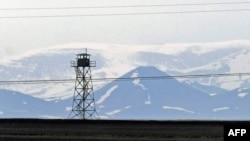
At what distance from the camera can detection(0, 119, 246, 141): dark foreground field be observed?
34.5 metres

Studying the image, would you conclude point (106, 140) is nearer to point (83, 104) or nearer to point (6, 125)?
point (6, 125)

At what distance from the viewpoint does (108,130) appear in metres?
40.6

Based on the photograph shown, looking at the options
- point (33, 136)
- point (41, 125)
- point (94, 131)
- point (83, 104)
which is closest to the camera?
point (33, 136)

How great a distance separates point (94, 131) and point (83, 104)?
144 ft

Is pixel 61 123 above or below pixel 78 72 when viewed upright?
below

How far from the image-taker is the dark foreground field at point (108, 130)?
34469 millimetres

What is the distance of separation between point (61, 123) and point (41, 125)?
6.06ft

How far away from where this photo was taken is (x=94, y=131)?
39719 millimetres

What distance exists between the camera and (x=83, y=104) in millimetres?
83438

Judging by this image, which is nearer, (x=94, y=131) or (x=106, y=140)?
(x=106, y=140)

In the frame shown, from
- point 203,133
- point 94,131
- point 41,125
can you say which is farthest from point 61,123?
point 203,133

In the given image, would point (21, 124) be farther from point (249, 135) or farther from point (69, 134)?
point (249, 135)

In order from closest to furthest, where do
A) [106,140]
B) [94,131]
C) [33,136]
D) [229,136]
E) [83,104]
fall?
[229,136] < [106,140] < [33,136] < [94,131] < [83,104]

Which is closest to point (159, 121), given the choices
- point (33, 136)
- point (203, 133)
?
point (203, 133)
